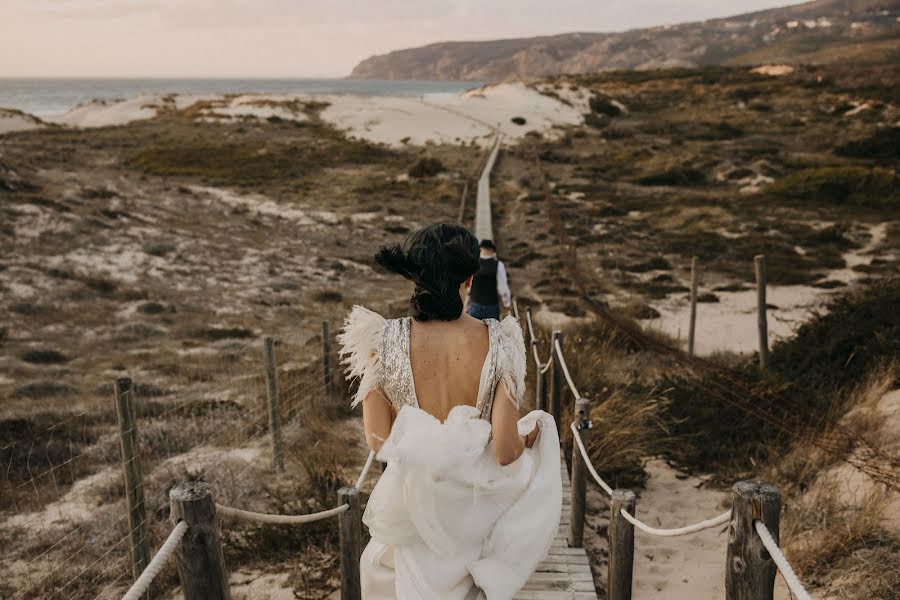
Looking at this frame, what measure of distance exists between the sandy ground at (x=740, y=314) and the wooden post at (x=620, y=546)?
7519 mm

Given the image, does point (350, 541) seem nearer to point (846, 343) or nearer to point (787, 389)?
point (787, 389)

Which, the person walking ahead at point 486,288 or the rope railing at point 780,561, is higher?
the rope railing at point 780,561

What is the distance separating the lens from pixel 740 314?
12508 mm

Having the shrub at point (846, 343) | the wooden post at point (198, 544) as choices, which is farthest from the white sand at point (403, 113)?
the wooden post at point (198, 544)

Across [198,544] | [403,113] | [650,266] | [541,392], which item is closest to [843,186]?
[650,266]

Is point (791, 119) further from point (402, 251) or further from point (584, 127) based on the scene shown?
point (402, 251)

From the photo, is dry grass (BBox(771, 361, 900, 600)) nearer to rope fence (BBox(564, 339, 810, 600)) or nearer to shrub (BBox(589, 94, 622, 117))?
rope fence (BBox(564, 339, 810, 600))

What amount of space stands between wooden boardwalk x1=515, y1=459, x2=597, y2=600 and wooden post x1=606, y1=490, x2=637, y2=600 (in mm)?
310

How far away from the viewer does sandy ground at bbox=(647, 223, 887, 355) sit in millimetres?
10883

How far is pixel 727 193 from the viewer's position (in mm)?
23750

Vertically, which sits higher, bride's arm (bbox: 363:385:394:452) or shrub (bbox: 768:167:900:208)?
bride's arm (bbox: 363:385:394:452)

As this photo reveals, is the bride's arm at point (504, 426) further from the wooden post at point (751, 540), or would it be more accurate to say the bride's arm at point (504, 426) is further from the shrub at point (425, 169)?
the shrub at point (425, 169)

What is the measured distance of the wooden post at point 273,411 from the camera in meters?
6.27

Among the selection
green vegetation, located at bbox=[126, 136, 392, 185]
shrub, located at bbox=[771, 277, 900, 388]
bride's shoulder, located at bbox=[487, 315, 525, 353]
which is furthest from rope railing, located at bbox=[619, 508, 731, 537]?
green vegetation, located at bbox=[126, 136, 392, 185]
